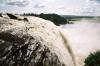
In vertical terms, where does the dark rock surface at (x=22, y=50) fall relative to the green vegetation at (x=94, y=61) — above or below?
above

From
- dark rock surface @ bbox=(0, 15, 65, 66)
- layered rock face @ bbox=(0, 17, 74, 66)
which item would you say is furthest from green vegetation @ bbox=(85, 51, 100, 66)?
dark rock surface @ bbox=(0, 15, 65, 66)

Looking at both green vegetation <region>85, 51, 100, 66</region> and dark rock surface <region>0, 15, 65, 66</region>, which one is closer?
dark rock surface <region>0, 15, 65, 66</region>

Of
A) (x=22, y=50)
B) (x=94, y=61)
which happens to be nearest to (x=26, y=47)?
(x=22, y=50)

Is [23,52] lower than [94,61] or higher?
higher

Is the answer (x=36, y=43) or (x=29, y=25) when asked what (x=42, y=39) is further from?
(x=29, y=25)

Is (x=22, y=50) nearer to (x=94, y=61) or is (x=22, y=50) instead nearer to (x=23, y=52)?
(x=23, y=52)

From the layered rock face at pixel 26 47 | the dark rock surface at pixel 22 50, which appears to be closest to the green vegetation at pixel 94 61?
the layered rock face at pixel 26 47

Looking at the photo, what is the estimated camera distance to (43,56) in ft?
15.2

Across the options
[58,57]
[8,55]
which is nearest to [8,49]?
[8,55]

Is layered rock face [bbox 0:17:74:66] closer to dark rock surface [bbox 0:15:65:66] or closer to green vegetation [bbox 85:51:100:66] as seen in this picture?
dark rock surface [bbox 0:15:65:66]

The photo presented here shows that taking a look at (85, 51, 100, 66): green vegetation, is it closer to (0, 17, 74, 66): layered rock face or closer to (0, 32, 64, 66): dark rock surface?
(0, 17, 74, 66): layered rock face

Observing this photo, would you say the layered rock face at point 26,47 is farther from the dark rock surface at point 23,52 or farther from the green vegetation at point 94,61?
the green vegetation at point 94,61

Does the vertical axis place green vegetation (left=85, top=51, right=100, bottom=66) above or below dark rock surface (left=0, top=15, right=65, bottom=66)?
below

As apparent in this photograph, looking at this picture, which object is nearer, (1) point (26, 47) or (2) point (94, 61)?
(1) point (26, 47)
